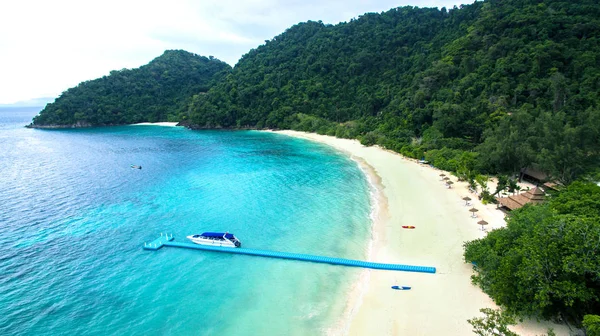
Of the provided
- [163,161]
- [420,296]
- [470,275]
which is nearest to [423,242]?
[470,275]

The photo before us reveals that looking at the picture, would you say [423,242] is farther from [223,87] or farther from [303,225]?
[223,87]

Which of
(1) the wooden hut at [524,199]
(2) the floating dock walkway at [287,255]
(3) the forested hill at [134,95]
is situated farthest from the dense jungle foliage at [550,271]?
(3) the forested hill at [134,95]

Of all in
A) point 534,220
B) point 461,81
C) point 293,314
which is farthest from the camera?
point 461,81

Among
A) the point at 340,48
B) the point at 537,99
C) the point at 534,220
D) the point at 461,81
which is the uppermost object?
the point at 340,48

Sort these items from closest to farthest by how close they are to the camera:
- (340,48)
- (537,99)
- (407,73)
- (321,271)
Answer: (321,271) < (537,99) < (407,73) < (340,48)

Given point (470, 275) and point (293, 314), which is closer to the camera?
point (293, 314)

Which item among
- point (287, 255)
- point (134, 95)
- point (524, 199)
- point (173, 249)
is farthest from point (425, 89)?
point (134, 95)

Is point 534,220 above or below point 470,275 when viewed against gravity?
above
